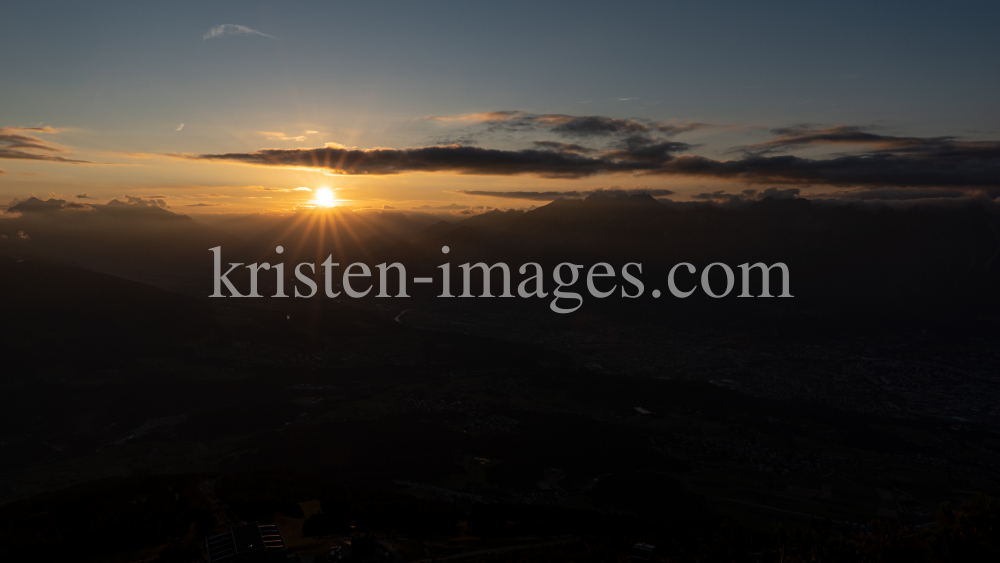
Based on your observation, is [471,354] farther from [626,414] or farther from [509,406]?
[626,414]

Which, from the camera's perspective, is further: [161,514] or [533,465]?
[533,465]

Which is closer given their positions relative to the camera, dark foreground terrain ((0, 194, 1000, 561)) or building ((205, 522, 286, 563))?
building ((205, 522, 286, 563))

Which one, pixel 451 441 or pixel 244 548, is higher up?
pixel 244 548

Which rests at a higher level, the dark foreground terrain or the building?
the building

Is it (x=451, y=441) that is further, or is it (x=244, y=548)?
(x=451, y=441)

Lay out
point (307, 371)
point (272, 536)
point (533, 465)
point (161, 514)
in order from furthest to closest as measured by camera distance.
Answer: point (307, 371), point (533, 465), point (161, 514), point (272, 536)

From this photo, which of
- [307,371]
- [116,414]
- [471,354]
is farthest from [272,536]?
[471,354]

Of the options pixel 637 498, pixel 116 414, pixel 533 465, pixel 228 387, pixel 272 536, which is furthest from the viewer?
pixel 228 387

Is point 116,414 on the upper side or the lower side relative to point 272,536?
lower
